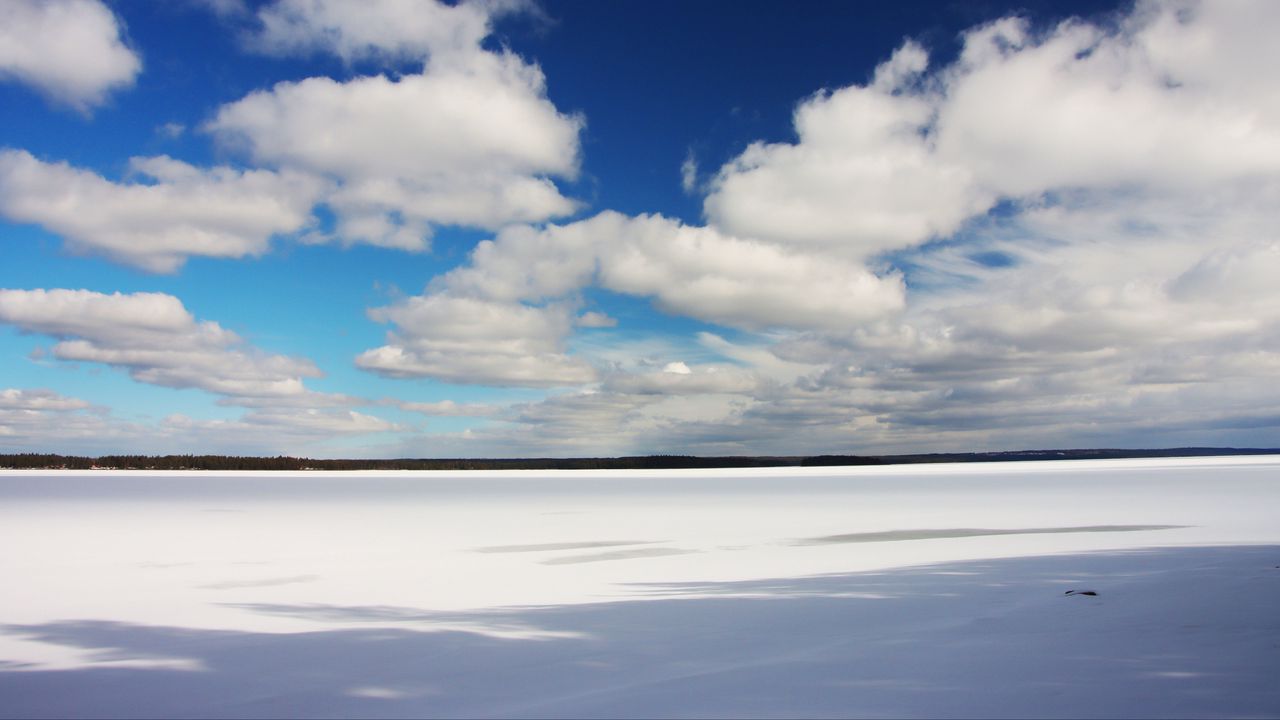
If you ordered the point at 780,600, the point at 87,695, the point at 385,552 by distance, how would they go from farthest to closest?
1. the point at 385,552
2. the point at 780,600
3. the point at 87,695

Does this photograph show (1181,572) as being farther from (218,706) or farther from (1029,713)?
(218,706)

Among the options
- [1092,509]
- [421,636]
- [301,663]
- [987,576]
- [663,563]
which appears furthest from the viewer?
[1092,509]

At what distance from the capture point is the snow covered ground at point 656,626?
5.11 meters

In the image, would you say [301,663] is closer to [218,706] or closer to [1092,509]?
[218,706]

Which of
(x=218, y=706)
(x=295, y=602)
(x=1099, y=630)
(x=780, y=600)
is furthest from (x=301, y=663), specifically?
(x=1099, y=630)

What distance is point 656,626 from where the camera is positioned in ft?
24.4

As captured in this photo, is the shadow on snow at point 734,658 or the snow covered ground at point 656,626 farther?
the snow covered ground at point 656,626

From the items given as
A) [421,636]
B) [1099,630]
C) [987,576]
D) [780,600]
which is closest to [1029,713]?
[1099,630]

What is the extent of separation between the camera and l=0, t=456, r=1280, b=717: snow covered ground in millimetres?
5113

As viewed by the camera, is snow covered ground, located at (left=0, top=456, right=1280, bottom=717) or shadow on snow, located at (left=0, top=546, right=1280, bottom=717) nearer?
shadow on snow, located at (left=0, top=546, right=1280, bottom=717)

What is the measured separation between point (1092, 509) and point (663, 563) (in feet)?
53.1

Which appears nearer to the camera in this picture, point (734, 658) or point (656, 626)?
point (734, 658)

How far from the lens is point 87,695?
220 inches

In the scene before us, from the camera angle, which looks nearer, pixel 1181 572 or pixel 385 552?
pixel 1181 572
